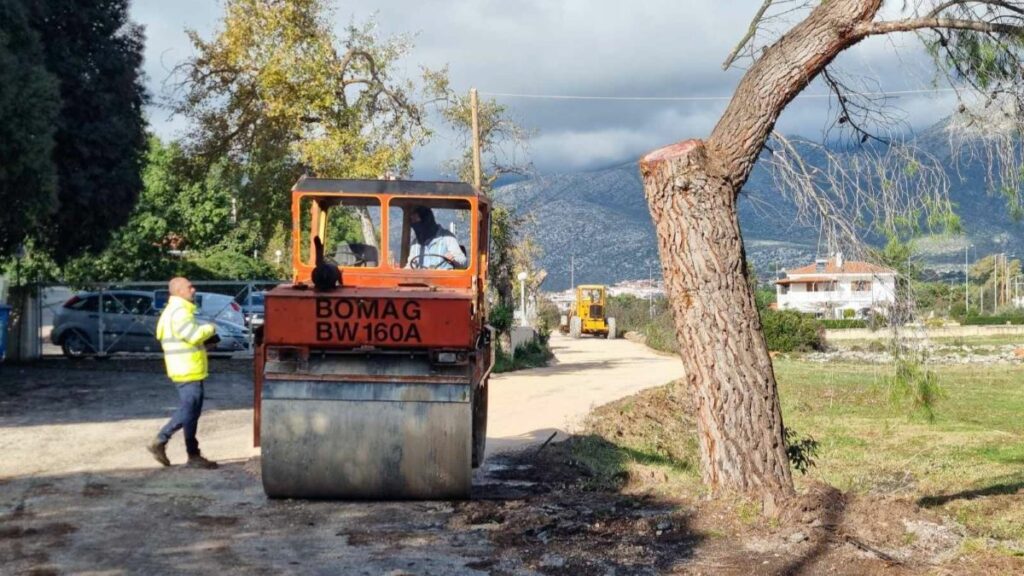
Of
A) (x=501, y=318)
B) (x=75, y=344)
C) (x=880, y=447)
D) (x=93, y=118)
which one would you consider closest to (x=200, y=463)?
(x=880, y=447)

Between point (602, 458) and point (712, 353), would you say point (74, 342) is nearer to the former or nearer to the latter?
point (602, 458)

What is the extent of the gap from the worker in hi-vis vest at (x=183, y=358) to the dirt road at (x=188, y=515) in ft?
1.25

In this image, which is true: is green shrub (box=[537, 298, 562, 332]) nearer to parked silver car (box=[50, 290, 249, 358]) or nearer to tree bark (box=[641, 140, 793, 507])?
parked silver car (box=[50, 290, 249, 358])

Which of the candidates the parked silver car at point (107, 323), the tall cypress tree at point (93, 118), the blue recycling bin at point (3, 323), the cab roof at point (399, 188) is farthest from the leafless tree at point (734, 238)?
the parked silver car at point (107, 323)

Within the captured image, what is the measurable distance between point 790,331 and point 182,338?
38599 mm

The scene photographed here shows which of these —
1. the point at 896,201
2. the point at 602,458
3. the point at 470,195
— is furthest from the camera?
the point at 602,458

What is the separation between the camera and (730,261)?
9305mm

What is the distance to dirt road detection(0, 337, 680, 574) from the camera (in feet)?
26.7

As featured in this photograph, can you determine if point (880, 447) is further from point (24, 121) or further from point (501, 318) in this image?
point (501, 318)

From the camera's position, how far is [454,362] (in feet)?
33.4

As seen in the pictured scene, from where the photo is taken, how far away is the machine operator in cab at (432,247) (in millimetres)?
12031

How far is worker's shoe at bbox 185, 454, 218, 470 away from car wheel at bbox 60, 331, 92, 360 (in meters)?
17.6

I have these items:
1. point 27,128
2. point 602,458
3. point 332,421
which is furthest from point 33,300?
point 332,421

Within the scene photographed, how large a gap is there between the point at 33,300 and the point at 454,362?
20218mm
